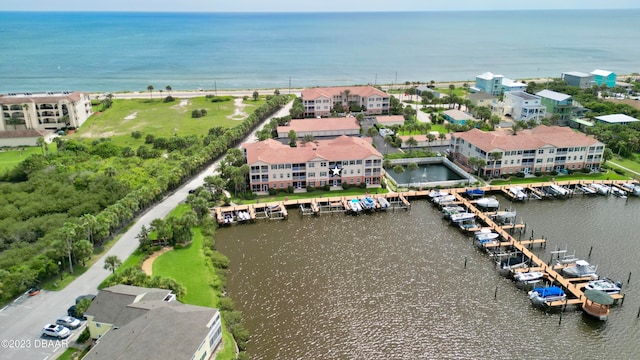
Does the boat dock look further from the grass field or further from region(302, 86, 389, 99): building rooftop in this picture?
the grass field

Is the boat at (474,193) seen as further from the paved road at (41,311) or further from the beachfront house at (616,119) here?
the beachfront house at (616,119)

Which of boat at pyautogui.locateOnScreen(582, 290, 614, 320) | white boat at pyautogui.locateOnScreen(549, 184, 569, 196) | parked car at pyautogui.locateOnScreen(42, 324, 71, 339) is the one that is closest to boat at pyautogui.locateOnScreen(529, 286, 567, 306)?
boat at pyautogui.locateOnScreen(582, 290, 614, 320)

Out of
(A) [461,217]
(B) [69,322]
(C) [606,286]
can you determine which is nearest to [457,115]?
(A) [461,217]

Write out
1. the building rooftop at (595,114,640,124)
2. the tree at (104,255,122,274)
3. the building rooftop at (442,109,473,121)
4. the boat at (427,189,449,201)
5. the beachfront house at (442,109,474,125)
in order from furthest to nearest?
the building rooftop at (442,109,473,121)
the beachfront house at (442,109,474,125)
the building rooftop at (595,114,640,124)
the boat at (427,189,449,201)
the tree at (104,255,122,274)

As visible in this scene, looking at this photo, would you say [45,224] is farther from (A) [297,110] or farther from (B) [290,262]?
(A) [297,110]

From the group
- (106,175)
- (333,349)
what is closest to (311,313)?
(333,349)
